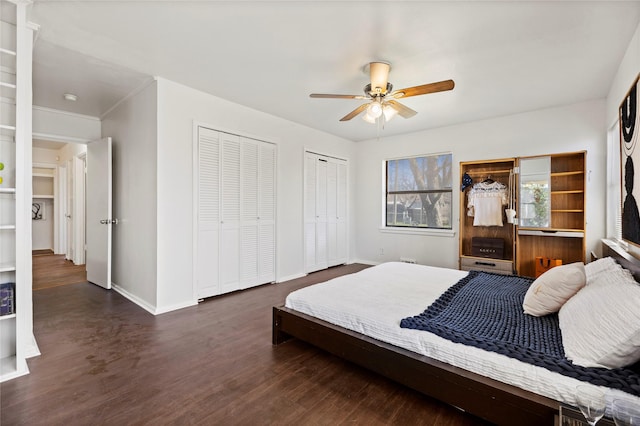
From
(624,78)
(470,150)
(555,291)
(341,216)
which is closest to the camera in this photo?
(555,291)

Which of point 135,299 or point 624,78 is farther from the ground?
point 624,78

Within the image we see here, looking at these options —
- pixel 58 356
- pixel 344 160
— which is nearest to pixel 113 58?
pixel 58 356

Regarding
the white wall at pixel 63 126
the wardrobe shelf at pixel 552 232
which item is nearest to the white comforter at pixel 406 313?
the wardrobe shelf at pixel 552 232

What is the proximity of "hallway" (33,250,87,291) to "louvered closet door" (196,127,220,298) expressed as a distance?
2474 millimetres

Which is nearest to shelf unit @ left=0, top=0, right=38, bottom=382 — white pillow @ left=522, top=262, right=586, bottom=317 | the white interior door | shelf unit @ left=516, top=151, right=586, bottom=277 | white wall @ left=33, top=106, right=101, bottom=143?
the white interior door

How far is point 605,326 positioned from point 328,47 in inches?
104

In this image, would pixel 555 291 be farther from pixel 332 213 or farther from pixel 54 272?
pixel 54 272

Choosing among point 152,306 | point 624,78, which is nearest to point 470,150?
point 624,78

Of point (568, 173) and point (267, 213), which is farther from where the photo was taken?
point (267, 213)

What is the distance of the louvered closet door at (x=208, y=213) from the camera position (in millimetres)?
3664

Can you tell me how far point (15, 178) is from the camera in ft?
7.00

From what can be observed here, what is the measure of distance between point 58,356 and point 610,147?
6.13 meters

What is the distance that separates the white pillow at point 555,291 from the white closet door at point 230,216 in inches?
129

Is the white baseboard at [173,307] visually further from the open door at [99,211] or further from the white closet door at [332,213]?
the white closet door at [332,213]
